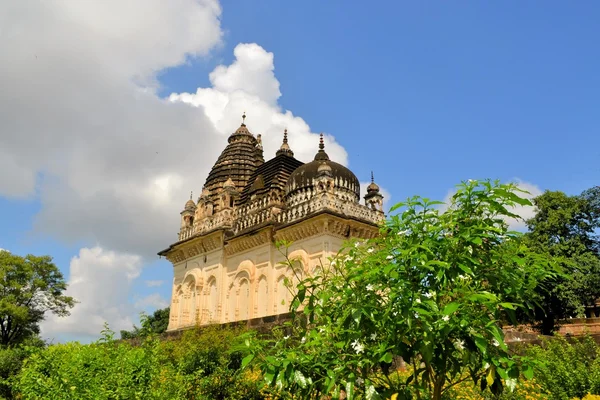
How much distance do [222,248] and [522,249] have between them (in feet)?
66.0

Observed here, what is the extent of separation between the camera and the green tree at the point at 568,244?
76.5ft

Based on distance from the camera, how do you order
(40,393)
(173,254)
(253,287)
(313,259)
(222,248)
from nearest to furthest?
(40,393) → (313,259) → (253,287) → (222,248) → (173,254)

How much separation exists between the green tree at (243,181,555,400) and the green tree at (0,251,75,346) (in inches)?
1371

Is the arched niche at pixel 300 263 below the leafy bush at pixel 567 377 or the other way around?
the other way around

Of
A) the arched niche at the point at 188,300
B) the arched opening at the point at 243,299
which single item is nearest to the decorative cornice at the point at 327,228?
the arched opening at the point at 243,299

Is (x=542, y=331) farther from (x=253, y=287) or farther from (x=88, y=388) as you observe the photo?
(x=88, y=388)

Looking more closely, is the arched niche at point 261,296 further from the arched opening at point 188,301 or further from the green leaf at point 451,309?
the green leaf at point 451,309

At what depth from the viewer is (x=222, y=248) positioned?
23641 mm

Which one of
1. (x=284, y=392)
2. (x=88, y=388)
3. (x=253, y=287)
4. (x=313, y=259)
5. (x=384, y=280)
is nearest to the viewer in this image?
(x=384, y=280)

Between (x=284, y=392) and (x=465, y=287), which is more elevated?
(x=465, y=287)

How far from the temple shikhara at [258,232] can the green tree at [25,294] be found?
14.7 m

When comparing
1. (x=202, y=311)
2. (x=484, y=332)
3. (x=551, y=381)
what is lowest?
(x=551, y=381)

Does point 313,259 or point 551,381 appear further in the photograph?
point 313,259

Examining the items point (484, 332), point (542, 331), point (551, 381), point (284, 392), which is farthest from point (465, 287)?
point (542, 331)
